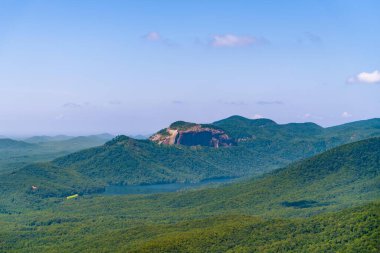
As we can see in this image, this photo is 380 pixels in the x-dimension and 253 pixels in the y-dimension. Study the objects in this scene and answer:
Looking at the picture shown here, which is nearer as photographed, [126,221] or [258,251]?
[258,251]

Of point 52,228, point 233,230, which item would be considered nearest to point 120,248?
point 233,230

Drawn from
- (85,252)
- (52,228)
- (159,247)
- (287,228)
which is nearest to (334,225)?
(287,228)

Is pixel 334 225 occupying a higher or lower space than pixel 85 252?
higher

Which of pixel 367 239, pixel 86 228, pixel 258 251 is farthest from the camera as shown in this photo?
pixel 86 228

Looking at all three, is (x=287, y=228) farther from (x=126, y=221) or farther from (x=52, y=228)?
(x=52, y=228)

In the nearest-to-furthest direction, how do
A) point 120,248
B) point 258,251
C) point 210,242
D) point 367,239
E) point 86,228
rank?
point 367,239
point 258,251
point 210,242
point 120,248
point 86,228

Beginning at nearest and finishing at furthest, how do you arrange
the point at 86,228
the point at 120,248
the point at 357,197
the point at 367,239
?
the point at 367,239, the point at 120,248, the point at 86,228, the point at 357,197

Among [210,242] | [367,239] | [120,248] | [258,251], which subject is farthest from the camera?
[120,248]

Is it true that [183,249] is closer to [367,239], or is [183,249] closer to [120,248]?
[120,248]

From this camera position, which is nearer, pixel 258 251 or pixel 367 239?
pixel 367 239
